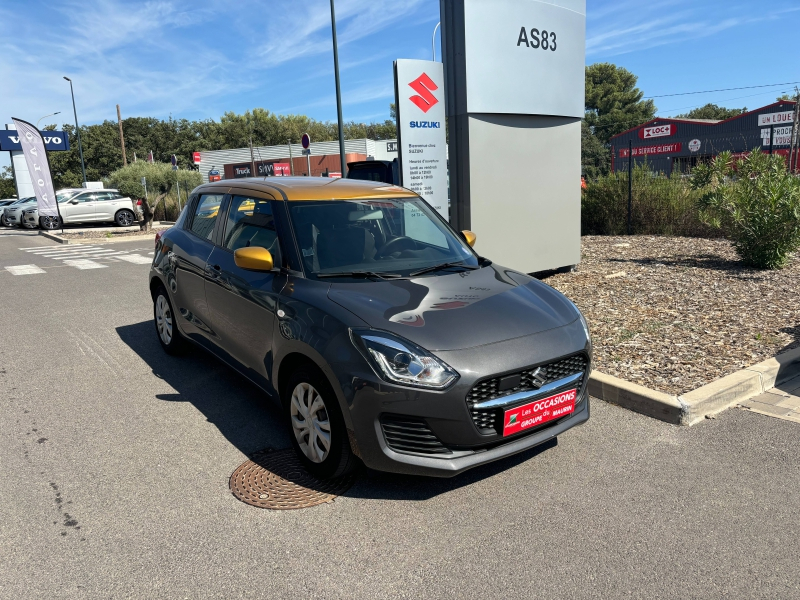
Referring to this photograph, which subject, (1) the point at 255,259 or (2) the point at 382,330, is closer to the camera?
(2) the point at 382,330

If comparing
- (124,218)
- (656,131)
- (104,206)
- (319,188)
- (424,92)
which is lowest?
(124,218)

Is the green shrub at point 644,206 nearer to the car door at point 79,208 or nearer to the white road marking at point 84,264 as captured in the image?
the white road marking at point 84,264

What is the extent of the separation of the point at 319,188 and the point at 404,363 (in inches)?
76.7

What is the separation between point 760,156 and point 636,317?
19.6ft

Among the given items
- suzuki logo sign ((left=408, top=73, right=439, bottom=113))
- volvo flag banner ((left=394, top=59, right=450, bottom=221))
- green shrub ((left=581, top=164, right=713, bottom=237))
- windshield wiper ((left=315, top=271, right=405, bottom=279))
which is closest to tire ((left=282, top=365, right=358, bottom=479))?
windshield wiper ((left=315, top=271, right=405, bottom=279))

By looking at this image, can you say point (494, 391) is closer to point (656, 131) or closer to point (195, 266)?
point (195, 266)

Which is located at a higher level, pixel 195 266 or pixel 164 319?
pixel 195 266

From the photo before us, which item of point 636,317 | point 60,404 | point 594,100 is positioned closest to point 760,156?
point 636,317

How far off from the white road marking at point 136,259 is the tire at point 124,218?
43.8 feet

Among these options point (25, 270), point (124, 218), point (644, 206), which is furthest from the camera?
point (124, 218)

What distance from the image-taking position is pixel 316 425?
3.55 meters

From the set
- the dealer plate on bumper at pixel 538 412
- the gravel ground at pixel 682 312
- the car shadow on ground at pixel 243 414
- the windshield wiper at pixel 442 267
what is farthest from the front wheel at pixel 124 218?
the dealer plate on bumper at pixel 538 412

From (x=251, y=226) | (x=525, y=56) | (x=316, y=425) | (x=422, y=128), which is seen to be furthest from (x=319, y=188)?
(x=525, y=56)

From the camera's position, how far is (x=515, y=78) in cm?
866
